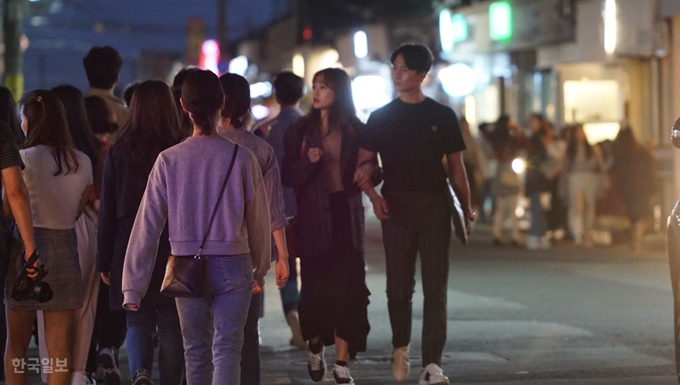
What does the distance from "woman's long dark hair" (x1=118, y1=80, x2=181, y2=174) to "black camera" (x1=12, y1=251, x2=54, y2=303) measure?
0.86 metres

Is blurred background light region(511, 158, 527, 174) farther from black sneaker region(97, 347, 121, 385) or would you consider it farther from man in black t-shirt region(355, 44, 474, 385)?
black sneaker region(97, 347, 121, 385)

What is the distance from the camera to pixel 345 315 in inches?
332

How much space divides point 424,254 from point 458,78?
786 inches

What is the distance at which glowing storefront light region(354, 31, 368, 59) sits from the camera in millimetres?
37531

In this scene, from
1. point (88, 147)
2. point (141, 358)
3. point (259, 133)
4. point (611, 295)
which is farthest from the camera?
point (611, 295)

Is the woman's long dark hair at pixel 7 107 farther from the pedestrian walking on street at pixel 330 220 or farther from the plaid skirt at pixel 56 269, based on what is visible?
the pedestrian walking on street at pixel 330 220

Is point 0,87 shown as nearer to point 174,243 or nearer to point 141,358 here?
point 141,358

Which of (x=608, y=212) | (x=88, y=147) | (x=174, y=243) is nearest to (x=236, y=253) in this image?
(x=174, y=243)

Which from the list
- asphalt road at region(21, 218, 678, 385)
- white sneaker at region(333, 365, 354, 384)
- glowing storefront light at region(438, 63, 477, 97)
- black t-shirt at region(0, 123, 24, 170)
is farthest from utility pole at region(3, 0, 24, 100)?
black t-shirt at region(0, 123, 24, 170)

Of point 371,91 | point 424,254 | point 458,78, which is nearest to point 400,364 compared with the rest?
point 424,254

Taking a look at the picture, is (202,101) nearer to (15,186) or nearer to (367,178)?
(15,186)

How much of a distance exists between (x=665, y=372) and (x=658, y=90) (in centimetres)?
1327

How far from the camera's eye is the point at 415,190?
8.20 meters

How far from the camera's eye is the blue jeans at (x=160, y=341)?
6730 millimetres
